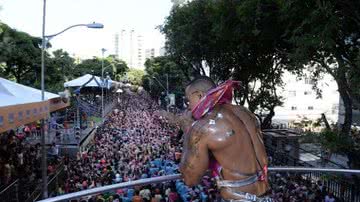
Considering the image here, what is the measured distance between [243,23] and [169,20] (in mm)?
13128

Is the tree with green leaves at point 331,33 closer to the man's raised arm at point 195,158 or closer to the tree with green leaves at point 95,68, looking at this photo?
the man's raised arm at point 195,158

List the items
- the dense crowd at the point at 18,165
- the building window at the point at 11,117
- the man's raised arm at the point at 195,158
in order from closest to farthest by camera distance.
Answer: the man's raised arm at the point at 195,158, the building window at the point at 11,117, the dense crowd at the point at 18,165

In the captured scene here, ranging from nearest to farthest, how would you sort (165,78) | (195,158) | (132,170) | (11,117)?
(195,158)
(11,117)
(132,170)
(165,78)

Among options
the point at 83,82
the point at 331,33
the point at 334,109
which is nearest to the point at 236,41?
the point at 331,33

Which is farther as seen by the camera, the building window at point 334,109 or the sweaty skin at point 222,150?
the building window at point 334,109

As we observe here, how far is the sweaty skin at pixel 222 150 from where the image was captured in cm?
335

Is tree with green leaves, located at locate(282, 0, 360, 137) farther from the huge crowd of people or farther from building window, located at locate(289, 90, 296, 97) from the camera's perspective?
building window, located at locate(289, 90, 296, 97)

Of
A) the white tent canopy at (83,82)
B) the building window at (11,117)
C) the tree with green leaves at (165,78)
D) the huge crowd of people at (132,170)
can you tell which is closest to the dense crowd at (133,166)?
the huge crowd of people at (132,170)

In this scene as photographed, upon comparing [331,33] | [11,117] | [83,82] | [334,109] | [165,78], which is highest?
[165,78]

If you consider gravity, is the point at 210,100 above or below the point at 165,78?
below

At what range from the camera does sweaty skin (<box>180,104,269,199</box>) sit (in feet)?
11.0

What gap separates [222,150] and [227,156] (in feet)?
0.20

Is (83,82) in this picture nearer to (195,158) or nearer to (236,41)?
(236,41)

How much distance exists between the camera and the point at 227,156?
3377mm
